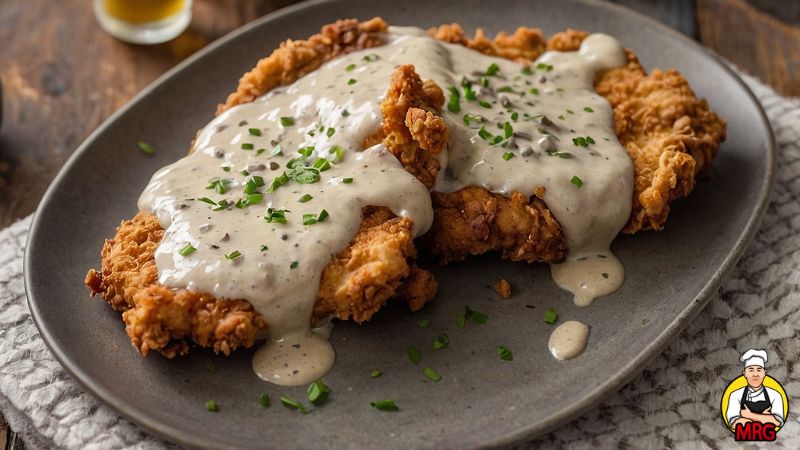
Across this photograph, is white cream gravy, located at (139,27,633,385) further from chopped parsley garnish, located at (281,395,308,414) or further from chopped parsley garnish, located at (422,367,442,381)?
chopped parsley garnish, located at (422,367,442,381)

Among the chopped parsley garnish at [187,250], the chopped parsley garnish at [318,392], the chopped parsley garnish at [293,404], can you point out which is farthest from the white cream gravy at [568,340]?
the chopped parsley garnish at [187,250]

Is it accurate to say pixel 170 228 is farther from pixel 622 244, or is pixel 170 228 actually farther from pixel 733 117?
pixel 733 117

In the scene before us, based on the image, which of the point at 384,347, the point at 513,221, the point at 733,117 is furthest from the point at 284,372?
the point at 733,117

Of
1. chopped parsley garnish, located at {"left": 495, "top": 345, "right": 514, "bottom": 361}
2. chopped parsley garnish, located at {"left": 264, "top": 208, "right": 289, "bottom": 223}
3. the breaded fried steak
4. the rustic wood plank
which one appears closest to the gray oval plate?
chopped parsley garnish, located at {"left": 495, "top": 345, "right": 514, "bottom": 361}

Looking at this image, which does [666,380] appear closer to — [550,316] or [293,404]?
[550,316]

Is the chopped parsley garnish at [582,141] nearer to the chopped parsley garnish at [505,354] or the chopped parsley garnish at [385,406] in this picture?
the chopped parsley garnish at [505,354]
